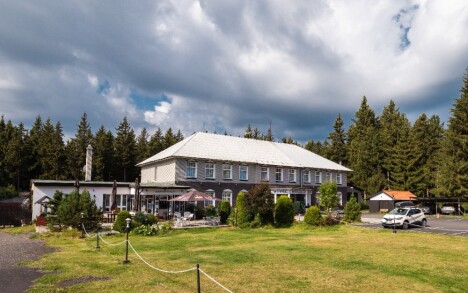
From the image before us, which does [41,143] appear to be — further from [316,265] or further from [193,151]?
[316,265]

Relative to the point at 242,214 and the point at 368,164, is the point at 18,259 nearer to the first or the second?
the point at 242,214

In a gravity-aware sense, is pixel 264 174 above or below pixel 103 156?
below

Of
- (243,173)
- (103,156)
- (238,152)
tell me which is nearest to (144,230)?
(243,173)

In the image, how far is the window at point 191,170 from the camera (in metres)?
38.3

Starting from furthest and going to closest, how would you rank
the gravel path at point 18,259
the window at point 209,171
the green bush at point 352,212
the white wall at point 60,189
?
the window at point 209,171, the green bush at point 352,212, the white wall at point 60,189, the gravel path at point 18,259

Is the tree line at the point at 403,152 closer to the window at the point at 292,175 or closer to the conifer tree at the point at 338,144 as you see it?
the conifer tree at the point at 338,144

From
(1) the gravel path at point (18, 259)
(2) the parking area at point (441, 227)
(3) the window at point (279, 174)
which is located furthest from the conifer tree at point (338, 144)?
(1) the gravel path at point (18, 259)

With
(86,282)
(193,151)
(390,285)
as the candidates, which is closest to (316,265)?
(390,285)

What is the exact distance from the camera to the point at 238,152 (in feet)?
146

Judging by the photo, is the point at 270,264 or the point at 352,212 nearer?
the point at 270,264

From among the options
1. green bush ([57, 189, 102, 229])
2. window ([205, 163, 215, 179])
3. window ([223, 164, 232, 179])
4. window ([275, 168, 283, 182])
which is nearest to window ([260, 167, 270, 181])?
window ([275, 168, 283, 182])

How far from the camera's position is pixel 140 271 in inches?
477

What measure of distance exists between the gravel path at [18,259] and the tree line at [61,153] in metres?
39.3

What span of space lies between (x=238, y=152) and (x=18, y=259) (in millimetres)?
31577
